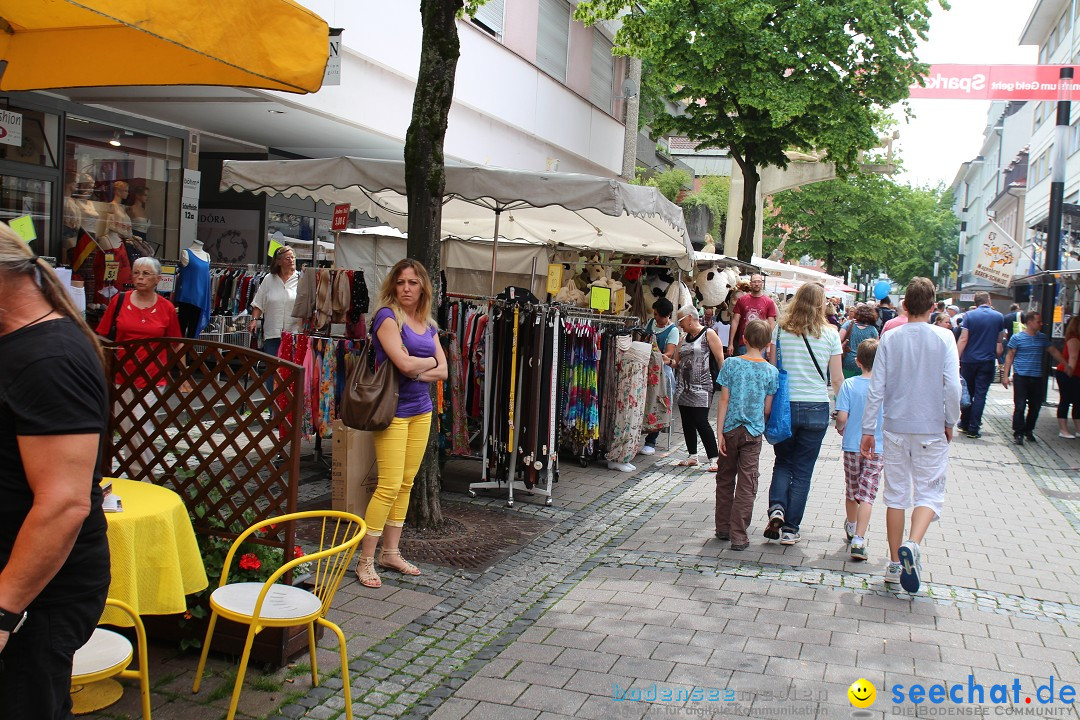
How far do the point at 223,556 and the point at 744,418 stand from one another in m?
3.72

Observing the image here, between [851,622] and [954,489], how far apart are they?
494cm

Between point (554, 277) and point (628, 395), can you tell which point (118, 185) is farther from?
point (628, 395)

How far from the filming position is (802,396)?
6.91 m

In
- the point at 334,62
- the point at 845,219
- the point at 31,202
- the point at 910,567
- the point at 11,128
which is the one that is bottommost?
the point at 910,567

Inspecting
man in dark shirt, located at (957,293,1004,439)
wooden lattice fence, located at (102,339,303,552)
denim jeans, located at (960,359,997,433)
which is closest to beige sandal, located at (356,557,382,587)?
wooden lattice fence, located at (102,339,303,552)

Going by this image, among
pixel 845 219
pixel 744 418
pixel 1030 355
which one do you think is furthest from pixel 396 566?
pixel 845 219

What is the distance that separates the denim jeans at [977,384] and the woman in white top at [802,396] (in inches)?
299

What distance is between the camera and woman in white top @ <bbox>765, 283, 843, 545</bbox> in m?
6.91

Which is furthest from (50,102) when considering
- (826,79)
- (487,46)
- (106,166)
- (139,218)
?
(826,79)

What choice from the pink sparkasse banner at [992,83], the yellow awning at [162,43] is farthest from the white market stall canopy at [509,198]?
the pink sparkasse banner at [992,83]

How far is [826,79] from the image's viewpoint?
17.2 m

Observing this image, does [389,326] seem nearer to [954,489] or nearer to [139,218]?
[954,489]

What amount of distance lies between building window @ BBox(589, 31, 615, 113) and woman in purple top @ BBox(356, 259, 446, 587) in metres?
16.8

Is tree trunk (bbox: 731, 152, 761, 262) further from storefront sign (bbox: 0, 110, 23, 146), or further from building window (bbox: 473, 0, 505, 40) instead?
storefront sign (bbox: 0, 110, 23, 146)
